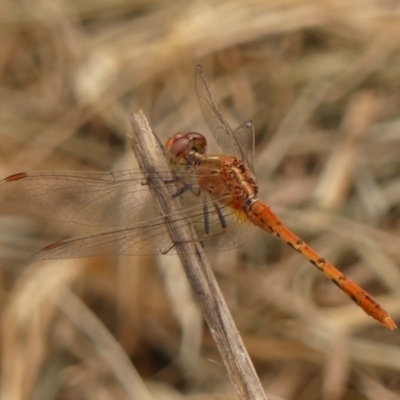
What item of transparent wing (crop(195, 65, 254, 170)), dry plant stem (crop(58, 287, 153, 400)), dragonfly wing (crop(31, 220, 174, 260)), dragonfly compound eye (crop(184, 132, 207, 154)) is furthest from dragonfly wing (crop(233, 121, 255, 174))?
dry plant stem (crop(58, 287, 153, 400))

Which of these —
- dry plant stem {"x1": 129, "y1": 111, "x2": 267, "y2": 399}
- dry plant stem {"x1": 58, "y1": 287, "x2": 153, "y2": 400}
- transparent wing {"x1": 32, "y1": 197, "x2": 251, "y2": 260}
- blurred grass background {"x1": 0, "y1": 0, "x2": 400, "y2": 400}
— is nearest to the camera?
dry plant stem {"x1": 129, "y1": 111, "x2": 267, "y2": 399}

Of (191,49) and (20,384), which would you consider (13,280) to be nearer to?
(20,384)

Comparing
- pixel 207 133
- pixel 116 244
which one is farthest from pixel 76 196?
pixel 207 133

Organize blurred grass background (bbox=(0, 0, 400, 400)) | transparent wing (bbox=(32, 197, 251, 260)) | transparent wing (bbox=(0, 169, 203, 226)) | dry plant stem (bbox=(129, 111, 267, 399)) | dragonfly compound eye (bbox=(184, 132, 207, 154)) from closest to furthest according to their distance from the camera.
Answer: dry plant stem (bbox=(129, 111, 267, 399)) → transparent wing (bbox=(32, 197, 251, 260)) → transparent wing (bbox=(0, 169, 203, 226)) → dragonfly compound eye (bbox=(184, 132, 207, 154)) → blurred grass background (bbox=(0, 0, 400, 400))

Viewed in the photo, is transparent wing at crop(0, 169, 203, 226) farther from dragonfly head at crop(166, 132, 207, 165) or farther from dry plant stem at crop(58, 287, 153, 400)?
dry plant stem at crop(58, 287, 153, 400)

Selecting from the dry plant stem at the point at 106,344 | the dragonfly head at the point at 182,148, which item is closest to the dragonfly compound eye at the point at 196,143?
the dragonfly head at the point at 182,148

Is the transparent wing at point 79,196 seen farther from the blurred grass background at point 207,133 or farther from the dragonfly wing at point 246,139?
the blurred grass background at point 207,133

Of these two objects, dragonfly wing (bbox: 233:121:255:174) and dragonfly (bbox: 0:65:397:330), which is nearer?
dragonfly (bbox: 0:65:397:330)
